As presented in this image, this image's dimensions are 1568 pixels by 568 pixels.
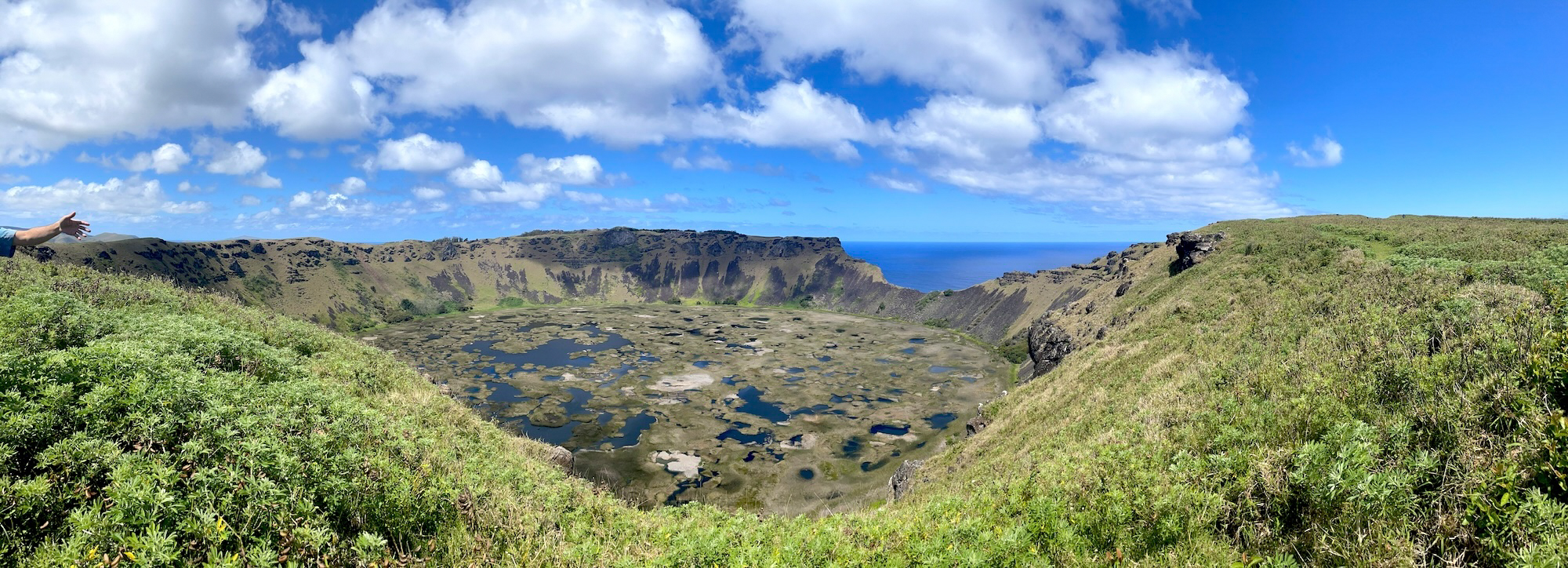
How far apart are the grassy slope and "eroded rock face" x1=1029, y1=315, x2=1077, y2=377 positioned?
5143 cm

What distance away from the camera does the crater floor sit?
216 ft

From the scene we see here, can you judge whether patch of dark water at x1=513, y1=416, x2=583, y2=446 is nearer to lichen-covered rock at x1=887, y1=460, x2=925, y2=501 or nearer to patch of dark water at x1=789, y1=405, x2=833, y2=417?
patch of dark water at x1=789, y1=405, x2=833, y2=417

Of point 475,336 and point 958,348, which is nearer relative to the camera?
point 958,348

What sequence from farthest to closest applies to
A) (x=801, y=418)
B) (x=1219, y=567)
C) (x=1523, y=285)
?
1. (x=801, y=418)
2. (x=1523, y=285)
3. (x=1219, y=567)

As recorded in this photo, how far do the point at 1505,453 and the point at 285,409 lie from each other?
28622 millimetres

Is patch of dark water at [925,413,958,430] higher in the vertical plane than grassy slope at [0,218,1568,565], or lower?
lower

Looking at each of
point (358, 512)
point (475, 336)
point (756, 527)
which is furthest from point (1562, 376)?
point (475, 336)

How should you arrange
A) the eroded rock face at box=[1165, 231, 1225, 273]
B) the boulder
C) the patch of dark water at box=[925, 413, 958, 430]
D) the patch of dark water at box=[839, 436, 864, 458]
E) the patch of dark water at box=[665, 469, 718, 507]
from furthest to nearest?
1. the patch of dark water at box=[925, 413, 958, 430]
2. the eroded rock face at box=[1165, 231, 1225, 273]
3. the patch of dark water at box=[839, 436, 864, 458]
4. the patch of dark water at box=[665, 469, 718, 507]
5. the boulder

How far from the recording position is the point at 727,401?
98.6 metres

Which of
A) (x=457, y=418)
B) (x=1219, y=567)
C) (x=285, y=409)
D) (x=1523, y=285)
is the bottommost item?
(x=457, y=418)

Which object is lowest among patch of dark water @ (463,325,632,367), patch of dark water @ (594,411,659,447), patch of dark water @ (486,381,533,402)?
patch of dark water @ (594,411,659,447)

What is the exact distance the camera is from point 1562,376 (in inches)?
398

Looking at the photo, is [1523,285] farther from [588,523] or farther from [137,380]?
[137,380]

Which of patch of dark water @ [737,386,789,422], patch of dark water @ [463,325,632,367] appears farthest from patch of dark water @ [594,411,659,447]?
patch of dark water @ [463,325,632,367]
